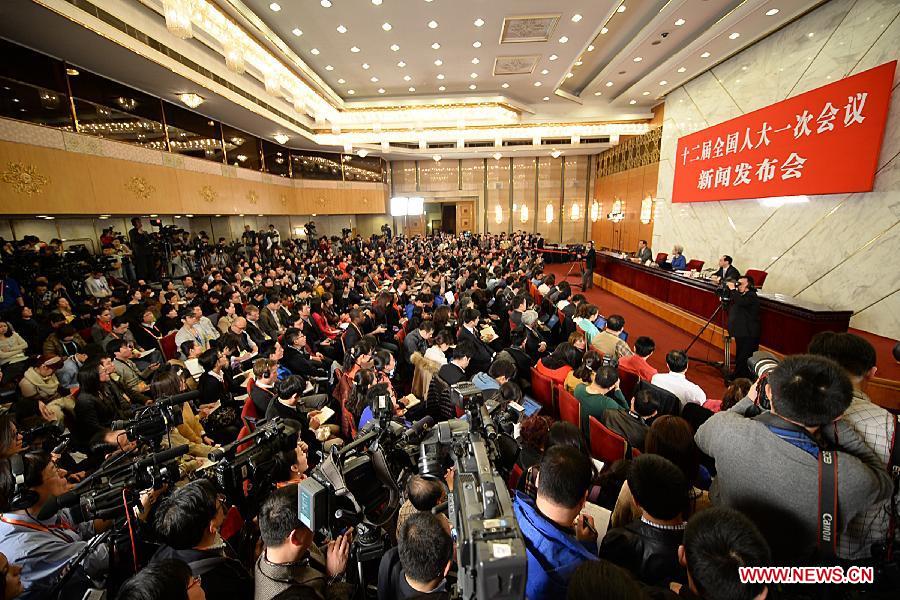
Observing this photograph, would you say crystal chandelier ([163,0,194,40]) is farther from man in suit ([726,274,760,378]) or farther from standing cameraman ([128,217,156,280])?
man in suit ([726,274,760,378])

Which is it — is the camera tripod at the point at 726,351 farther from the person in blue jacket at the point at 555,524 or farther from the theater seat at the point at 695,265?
the person in blue jacket at the point at 555,524

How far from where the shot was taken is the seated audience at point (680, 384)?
8.77ft

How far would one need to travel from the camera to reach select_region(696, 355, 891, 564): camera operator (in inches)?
47.0

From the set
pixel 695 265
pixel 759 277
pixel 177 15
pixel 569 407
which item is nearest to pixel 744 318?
pixel 569 407

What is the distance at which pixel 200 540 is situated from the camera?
4.63ft

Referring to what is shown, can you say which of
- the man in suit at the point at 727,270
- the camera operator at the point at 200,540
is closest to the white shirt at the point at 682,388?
the camera operator at the point at 200,540

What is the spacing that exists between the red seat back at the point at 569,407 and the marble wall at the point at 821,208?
18.2ft

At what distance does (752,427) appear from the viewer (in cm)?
134

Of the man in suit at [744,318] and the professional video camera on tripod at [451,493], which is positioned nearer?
the professional video camera on tripod at [451,493]

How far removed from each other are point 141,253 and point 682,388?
33.0 feet

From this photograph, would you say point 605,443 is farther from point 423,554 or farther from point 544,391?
point 423,554

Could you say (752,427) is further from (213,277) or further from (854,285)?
(213,277)

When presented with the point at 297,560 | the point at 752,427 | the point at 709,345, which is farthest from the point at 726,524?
the point at 709,345

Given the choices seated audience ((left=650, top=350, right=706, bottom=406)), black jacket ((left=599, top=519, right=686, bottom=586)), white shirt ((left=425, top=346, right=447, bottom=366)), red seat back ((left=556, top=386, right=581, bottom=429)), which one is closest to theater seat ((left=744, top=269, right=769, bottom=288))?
seated audience ((left=650, top=350, right=706, bottom=406))
